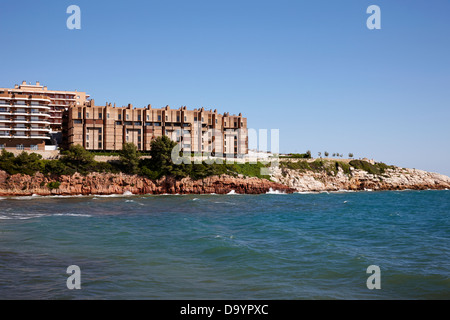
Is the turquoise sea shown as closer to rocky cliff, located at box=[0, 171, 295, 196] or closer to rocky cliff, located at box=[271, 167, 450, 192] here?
rocky cliff, located at box=[0, 171, 295, 196]

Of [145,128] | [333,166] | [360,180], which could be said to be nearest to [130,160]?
[145,128]

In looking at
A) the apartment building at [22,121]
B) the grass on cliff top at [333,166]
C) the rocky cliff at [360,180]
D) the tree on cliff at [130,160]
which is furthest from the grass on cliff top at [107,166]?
the apartment building at [22,121]

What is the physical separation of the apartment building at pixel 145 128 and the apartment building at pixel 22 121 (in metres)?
7.41

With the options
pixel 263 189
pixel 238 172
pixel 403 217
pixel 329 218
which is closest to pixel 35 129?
pixel 238 172

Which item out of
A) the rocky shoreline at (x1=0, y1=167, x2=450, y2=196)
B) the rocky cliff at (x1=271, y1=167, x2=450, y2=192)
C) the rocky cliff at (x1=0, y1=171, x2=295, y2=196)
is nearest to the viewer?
the rocky cliff at (x1=0, y1=171, x2=295, y2=196)

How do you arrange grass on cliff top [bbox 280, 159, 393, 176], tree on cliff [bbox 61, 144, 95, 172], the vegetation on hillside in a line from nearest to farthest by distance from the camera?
1. the vegetation on hillside
2. tree on cliff [bbox 61, 144, 95, 172]
3. grass on cliff top [bbox 280, 159, 393, 176]

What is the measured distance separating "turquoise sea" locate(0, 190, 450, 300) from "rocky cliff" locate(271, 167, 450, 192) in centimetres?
6951

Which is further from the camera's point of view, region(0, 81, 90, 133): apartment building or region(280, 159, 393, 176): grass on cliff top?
region(0, 81, 90, 133): apartment building

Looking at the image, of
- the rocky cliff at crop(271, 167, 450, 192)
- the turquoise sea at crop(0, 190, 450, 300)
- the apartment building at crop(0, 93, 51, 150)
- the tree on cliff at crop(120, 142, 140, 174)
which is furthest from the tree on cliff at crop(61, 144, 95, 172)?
the rocky cliff at crop(271, 167, 450, 192)

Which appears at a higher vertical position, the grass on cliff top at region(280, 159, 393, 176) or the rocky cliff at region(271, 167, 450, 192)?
the grass on cliff top at region(280, 159, 393, 176)

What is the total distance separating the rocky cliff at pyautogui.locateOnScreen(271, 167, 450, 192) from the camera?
11544 centimetres

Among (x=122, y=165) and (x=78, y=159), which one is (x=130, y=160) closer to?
(x=122, y=165)

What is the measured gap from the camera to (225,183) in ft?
334
